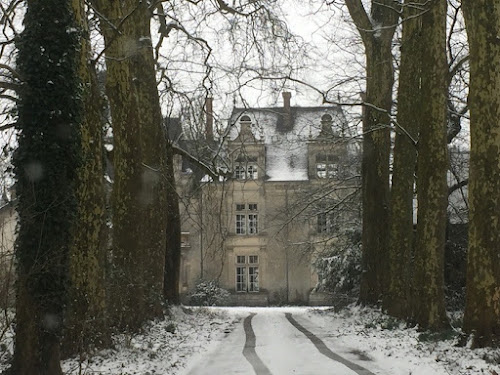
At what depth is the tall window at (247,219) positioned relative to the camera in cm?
5138

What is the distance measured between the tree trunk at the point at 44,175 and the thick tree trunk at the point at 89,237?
5.18ft

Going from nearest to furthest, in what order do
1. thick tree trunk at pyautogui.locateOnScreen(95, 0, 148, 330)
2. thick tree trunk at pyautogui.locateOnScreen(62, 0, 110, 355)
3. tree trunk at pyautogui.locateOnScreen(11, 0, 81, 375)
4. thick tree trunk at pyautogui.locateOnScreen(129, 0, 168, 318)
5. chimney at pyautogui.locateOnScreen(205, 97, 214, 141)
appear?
tree trunk at pyautogui.locateOnScreen(11, 0, 81, 375) < thick tree trunk at pyautogui.locateOnScreen(62, 0, 110, 355) < thick tree trunk at pyautogui.locateOnScreen(95, 0, 148, 330) < thick tree trunk at pyautogui.locateOnScreen(129, 0, 168, 318) < chimney at pyautogui.locateOnScreen(205, 97, 214, 141)

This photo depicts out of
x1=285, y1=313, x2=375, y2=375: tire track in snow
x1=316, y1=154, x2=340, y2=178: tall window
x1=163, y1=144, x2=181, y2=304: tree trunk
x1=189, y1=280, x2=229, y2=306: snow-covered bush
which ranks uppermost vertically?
x1=316, y1=154, x2=340, y2=178: tall window

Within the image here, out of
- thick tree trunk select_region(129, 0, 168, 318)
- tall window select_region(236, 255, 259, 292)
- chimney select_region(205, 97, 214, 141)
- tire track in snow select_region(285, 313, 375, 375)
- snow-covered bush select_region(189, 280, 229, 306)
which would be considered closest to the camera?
tire track in snow select_region(285, 313, 375, 375)

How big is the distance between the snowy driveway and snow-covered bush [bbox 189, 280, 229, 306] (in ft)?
88.6

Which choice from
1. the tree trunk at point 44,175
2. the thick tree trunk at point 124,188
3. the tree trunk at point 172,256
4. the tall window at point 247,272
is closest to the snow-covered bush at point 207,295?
the tall window at point 247,272

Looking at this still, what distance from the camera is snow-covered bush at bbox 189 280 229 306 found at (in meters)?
44.0

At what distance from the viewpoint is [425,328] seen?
14.3 metres

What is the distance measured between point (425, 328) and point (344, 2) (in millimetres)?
10877

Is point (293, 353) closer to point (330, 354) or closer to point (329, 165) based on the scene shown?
point (330, 354)

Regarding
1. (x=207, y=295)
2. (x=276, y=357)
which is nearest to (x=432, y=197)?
(x=276, y=357)

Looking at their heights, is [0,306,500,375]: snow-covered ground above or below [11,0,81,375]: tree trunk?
below

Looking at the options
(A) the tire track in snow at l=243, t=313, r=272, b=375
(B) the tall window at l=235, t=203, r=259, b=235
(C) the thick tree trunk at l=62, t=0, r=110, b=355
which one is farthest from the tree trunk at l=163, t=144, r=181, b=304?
(B) the tall window at l=235, t=203, r=259, b=235

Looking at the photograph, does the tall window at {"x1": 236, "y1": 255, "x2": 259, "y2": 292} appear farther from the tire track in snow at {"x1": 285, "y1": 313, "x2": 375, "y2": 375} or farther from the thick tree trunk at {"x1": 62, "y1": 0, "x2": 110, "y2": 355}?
the thick tree trunk at {"x1": 62, "y1": 0, "x2": 110, "y2": 355}
